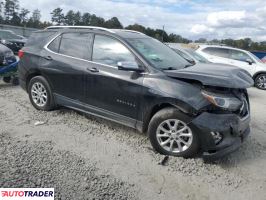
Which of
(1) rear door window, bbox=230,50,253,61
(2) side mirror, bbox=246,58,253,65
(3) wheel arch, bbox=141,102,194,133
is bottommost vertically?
(3) wheel arch, bbox=141,102,194,133

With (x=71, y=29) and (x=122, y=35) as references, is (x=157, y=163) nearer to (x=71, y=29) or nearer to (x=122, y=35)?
(x=122, y=35)

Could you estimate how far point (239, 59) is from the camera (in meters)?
14.5

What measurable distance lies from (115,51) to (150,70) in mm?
805

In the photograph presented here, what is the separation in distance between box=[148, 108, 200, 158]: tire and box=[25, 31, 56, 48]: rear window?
2.95 meters

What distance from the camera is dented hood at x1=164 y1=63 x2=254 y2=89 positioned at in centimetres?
446

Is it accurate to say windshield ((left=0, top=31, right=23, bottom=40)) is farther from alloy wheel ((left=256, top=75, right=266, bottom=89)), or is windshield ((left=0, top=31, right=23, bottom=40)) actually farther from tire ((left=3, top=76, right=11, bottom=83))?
alloy wheel ((left=256, top=75, right=266, bottom=89))

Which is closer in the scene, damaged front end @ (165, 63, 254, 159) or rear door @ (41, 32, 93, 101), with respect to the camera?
damaged front end @ (165, 63, 254, 159)

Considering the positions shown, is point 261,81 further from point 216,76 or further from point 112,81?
point 112,81

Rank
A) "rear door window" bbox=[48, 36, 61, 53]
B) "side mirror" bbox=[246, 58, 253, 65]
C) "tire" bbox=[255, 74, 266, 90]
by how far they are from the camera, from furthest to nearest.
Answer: "side mirror" bbox=[246, 58, 253, 65]
"tire" bbox=[255, 74, 266, 90]
"rear door window" bbox=[48, 36, 61, 53]

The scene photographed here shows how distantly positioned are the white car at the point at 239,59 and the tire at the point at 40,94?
9515mm

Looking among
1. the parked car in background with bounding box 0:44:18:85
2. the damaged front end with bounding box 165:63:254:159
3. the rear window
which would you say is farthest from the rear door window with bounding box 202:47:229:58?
the damaged front end with bounding box 165:63:254:159

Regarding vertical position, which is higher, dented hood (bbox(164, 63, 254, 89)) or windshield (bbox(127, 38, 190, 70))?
windshield (bbox(127, 38, 190, 70))

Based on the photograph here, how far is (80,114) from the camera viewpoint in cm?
650

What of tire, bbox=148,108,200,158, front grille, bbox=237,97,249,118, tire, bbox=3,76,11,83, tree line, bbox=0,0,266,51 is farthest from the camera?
tree line, bbox=0,0,266,51
